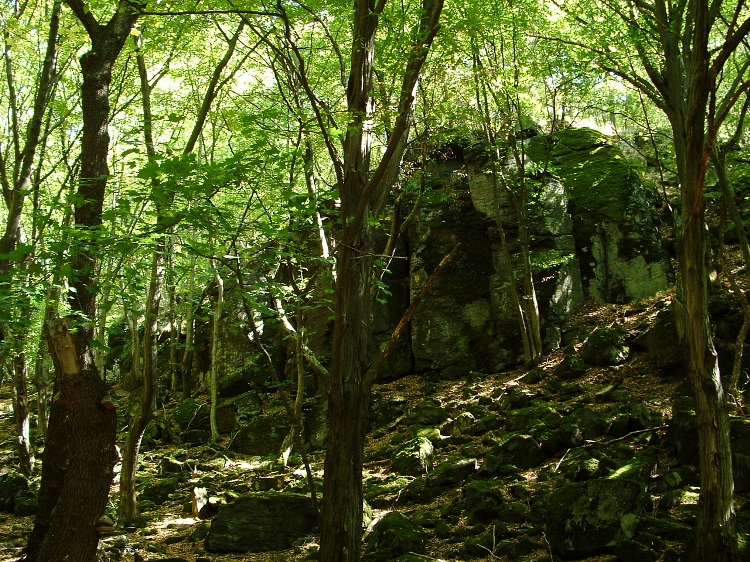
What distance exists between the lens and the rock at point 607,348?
1134 cm

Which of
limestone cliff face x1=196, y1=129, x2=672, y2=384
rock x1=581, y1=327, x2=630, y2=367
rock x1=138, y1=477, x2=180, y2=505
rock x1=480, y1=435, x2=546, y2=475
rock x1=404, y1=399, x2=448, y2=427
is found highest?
limestone cliff face x1=196, y1=129, x2=672, y2=384

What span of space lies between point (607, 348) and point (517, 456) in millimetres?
4321

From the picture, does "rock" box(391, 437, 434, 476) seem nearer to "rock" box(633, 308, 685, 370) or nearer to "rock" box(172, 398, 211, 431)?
"rock" box(633, 308, 685, 370)

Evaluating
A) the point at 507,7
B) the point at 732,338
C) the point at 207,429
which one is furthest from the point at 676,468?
the point at 207,429

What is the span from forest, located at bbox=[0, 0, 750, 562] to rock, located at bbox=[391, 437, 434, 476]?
60 mm

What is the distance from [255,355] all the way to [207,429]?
238 cm

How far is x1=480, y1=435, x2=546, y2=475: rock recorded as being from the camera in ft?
26.7

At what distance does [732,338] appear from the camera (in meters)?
9.91

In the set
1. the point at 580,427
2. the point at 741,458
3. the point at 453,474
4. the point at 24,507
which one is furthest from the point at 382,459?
the point at 24,507

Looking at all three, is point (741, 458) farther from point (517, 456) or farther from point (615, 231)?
point (615, 231)

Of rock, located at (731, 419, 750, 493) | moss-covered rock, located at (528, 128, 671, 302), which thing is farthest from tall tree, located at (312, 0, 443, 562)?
moss-covered rock, located at (528, 128, 671, 302)

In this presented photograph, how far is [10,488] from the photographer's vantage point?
11164mm

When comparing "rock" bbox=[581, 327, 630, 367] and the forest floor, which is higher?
"rock" bbox=[581, 327, 630, 367]

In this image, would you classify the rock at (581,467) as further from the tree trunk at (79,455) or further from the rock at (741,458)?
the tree trunk at (79,455)
